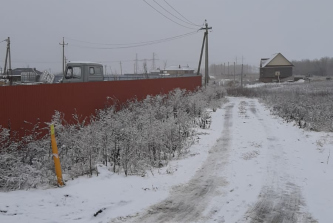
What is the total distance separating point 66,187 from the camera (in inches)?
203

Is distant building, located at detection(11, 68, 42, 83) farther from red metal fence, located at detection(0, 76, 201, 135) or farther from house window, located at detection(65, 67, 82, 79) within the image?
red metal fence, located at detection(0, 76, 201, 135)

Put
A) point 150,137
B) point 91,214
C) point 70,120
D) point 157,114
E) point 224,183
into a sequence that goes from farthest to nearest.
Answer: point 157,114
point 70,120
point 150,137
point 224,183
point 91,214

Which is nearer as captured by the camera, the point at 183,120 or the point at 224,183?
the point at 224,183

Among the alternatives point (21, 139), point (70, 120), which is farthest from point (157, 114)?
point (21, 139)

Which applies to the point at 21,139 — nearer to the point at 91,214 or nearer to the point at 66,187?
the point at 66,187

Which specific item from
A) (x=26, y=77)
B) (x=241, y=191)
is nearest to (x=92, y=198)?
(x=241, y=191)

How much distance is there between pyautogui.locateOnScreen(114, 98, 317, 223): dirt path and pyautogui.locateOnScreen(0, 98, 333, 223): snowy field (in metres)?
0.01

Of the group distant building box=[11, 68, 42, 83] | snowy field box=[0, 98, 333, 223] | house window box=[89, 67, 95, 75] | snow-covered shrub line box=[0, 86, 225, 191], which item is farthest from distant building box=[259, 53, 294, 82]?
snow-covered shrub line box=[0, 86, 225, 191]

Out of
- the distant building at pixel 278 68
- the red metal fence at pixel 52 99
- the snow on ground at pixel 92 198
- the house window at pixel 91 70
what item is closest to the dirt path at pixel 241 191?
the snow on ground at pixel 92 198

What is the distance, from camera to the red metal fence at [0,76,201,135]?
697 cm

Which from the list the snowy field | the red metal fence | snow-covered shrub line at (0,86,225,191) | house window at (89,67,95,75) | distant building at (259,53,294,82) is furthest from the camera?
distant building at (259,53,294,82)

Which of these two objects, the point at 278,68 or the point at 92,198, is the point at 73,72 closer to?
the point at 92,198

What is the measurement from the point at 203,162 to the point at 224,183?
5.13 feet

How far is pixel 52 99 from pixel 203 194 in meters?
5.49
